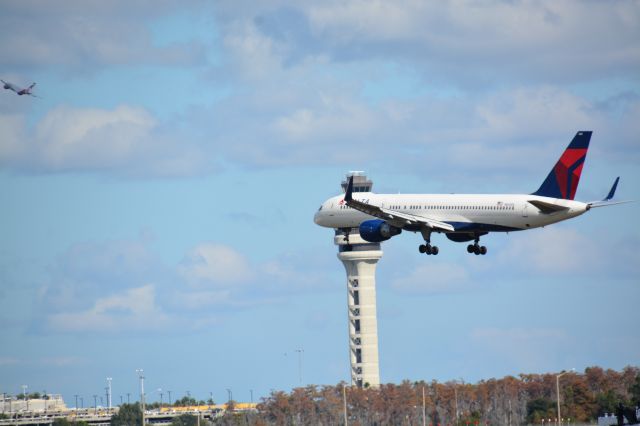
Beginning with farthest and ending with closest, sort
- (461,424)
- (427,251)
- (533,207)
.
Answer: (461,424) → (427,251) → (533,207)

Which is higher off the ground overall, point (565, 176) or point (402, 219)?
point (565, 176)

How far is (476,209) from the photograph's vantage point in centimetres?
12238

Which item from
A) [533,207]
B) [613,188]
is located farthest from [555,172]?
[613,188]

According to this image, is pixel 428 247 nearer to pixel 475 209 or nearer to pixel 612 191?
pixel 475 209

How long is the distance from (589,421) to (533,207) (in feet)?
273

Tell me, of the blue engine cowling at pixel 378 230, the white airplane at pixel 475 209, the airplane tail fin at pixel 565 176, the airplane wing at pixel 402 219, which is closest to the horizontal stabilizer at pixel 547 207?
the white airplane at pixel 475 209

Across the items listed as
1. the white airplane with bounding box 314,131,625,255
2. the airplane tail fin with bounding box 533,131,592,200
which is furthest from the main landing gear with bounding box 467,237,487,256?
the airplane tail fin with bounding box 533,131,592,200

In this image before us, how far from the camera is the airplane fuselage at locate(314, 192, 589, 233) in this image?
118m

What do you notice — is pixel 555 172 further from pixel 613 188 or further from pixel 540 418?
pixel 540 418

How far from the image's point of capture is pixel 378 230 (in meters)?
124

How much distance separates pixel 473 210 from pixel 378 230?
837 centimetres

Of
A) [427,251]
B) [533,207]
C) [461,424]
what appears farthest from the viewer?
[461,424]

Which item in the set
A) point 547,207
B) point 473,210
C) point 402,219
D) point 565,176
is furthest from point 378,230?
point 565,176

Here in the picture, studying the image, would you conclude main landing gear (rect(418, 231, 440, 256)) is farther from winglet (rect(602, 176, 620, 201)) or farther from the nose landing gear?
winglet (rect(602, 176, 620, 201))
